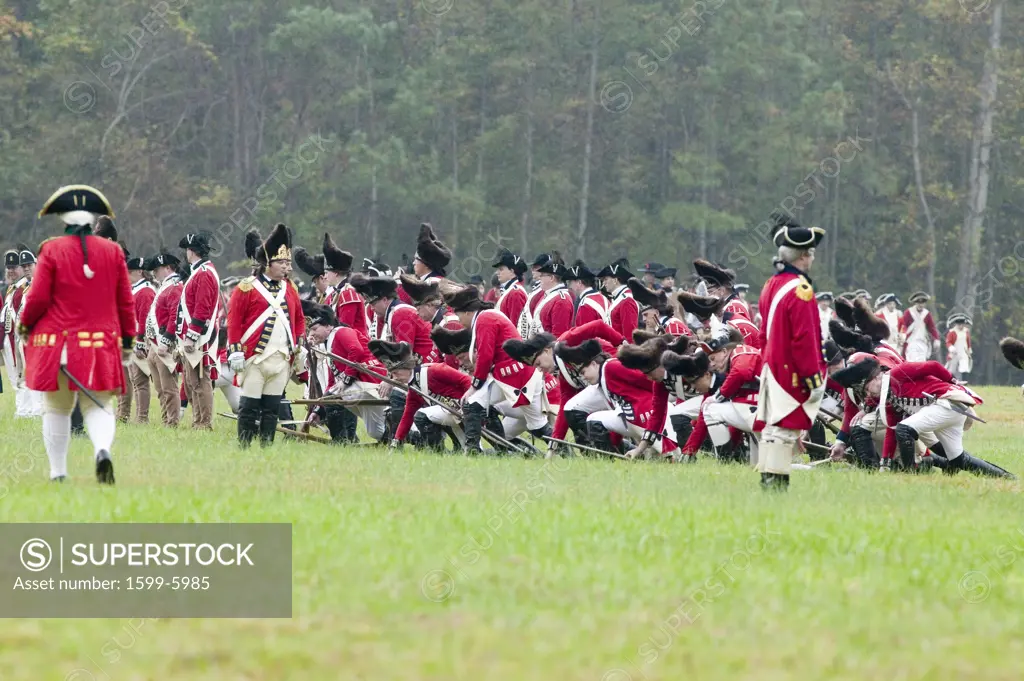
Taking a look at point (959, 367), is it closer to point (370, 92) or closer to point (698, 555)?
point (370, 92)

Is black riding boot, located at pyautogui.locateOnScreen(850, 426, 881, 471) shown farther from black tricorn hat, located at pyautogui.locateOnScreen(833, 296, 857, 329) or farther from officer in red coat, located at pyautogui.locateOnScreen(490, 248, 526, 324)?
officer in red coat, located at pyautogui.locateOnScreen(490, 248, 526, 324)

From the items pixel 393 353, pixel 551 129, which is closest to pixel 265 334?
pixel 393 353

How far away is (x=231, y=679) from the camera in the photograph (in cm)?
609

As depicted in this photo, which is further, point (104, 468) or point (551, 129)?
point (551, 129)

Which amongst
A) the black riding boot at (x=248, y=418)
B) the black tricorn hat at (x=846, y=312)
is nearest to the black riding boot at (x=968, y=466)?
the black tricorn hat at (x=846, y=312)

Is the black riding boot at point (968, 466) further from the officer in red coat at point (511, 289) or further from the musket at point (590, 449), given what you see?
the officer in red coat at point (511, 289)

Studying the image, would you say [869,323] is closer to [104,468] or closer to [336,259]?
[336,259]

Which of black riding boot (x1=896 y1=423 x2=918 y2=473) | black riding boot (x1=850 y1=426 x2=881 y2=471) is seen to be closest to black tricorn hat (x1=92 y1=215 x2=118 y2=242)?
black riding boot (x1=850 y1=426 x2=881 y2=471)

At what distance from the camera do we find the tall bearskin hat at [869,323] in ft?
47.8

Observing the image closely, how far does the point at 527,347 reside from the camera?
14547 millimetres

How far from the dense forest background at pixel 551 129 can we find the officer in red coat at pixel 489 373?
33.3 meters

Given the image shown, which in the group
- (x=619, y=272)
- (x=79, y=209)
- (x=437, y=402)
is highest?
(x=79, y=209)

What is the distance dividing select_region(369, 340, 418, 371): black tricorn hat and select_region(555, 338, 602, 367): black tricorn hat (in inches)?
53.3

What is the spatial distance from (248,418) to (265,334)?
0.83 metres
